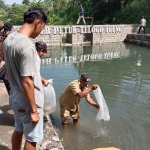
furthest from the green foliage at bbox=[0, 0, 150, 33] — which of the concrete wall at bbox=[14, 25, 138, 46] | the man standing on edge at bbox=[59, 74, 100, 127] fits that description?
the man standing on edge at bbox=[59, 74, 100, 127]

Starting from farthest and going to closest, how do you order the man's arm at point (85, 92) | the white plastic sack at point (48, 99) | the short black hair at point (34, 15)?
the man's arm at point (85, 92) → the white plastic sack at point (48, 99) → the short black hair at point (34, 15)

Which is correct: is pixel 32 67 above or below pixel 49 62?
above

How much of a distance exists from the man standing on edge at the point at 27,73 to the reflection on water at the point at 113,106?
6.62ft

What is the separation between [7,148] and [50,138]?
0.70 metres

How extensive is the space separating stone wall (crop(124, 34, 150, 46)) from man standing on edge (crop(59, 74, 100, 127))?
13.6 m

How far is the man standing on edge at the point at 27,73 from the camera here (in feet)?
6.23

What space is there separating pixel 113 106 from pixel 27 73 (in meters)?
4.24

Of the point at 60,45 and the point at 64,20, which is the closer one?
the point at 60,45

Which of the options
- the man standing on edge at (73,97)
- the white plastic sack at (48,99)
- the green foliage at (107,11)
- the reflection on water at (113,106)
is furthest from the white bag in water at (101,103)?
the green foliage at (107,11)

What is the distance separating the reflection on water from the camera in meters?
4.23

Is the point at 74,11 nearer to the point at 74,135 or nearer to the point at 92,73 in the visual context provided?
the point at 92,73

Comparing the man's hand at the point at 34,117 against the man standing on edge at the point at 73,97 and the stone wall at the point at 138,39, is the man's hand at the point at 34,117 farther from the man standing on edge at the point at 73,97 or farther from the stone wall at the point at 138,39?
the stone wall at the point at 138,39

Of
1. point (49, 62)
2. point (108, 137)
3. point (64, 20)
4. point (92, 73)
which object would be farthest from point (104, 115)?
point (64, 20)

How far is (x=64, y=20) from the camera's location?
90.8ft
